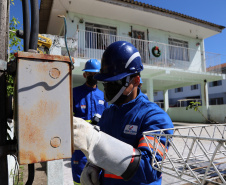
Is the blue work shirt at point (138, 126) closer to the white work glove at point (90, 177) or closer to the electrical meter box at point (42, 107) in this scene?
the white work glove at point (90, 177)

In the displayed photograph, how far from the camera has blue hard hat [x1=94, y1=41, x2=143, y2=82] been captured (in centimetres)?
125

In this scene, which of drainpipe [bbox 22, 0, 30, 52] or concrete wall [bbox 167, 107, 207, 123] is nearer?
drainpipe [bbox 22, 0, 30, 52]

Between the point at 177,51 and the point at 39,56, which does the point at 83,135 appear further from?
the point at 177,51

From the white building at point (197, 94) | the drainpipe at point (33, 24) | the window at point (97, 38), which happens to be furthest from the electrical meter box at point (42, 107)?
the white building at point (197, 94)

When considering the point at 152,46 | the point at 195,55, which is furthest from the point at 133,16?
the point at 195,55

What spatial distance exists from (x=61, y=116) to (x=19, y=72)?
8.8 inches

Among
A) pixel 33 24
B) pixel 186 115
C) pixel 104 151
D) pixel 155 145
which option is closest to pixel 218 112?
pixel 186 115

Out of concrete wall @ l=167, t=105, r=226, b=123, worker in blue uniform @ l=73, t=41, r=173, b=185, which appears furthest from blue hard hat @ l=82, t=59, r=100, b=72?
concrete wall @ l=167, t=105, r=226, b=123

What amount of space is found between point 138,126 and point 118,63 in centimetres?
42

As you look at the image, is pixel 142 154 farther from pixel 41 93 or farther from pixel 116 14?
pixel 116 14

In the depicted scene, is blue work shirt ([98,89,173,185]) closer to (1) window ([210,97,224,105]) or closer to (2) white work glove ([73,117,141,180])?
(2) white work glove ([73,117,141,180])

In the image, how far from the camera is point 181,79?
13195 mm

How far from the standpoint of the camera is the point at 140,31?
1154 cm

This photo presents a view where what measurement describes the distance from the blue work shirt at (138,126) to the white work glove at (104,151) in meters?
0.07
